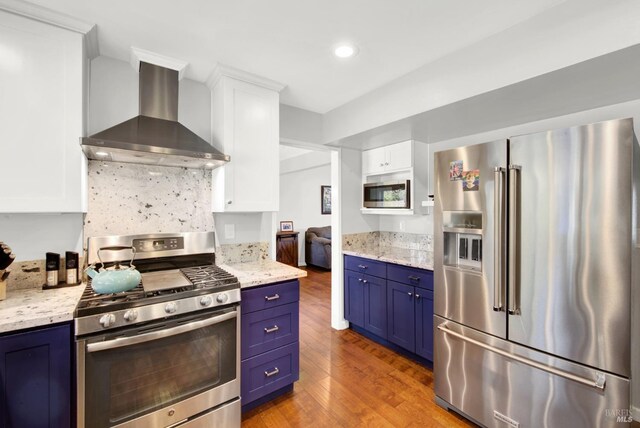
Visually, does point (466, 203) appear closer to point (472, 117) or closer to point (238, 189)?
point (472, 117)

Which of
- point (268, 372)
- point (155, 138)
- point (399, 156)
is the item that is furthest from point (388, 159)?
point (268, 372)

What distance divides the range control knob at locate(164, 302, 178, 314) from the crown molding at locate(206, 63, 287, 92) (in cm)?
174

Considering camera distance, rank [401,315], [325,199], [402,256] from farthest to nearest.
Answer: [325,199] < [402,256] < [401,315]

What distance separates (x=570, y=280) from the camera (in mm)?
1510

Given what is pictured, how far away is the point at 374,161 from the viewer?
11.5 ft

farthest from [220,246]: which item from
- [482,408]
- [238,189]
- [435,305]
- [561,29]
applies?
[561,29]

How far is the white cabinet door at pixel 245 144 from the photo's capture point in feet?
7.61

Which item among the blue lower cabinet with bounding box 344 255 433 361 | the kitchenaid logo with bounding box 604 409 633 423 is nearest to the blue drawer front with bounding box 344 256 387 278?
the blue lower cabinet with bounding box 344 255 433 361

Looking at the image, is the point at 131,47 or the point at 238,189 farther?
the point at 238,189

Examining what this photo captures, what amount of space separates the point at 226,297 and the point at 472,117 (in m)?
2.36

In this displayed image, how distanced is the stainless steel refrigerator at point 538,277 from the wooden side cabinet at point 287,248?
14.7 ft

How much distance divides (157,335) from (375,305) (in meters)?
2.11

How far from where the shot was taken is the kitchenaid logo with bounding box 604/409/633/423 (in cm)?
138

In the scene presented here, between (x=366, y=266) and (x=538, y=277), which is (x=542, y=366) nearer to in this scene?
(x=538, y=277)
